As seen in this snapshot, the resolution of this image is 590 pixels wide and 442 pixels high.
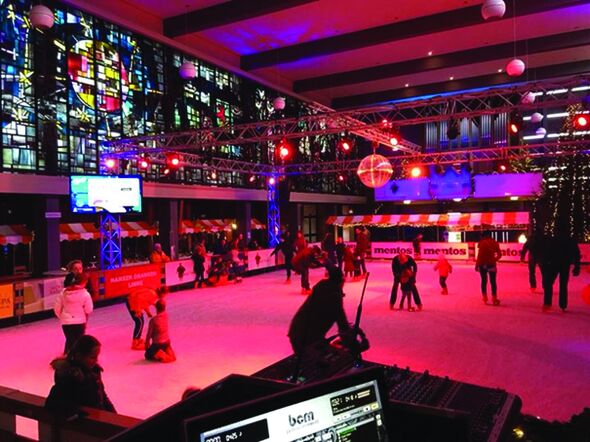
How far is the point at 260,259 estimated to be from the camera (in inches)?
696

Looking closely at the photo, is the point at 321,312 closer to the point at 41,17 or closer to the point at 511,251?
the point at 41,17

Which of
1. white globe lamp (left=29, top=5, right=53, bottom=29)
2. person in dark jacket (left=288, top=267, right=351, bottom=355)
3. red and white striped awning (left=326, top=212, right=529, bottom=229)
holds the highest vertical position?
white globe lamp (left=29, top=5, right=53, bottom=29)

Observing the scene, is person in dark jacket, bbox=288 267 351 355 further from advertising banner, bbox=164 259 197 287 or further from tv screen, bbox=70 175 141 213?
advertising banner, bbox=164 259 197 287

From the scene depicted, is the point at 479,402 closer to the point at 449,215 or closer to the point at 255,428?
the point at 255,428

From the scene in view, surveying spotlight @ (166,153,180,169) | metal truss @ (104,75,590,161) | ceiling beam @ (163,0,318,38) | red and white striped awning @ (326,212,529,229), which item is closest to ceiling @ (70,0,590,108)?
ceiling beam @ (163,0,318,38)

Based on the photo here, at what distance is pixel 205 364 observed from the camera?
6520 mm

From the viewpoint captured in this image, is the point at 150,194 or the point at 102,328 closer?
the point at 102,328

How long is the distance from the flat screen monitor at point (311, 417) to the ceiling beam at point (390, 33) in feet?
46.3

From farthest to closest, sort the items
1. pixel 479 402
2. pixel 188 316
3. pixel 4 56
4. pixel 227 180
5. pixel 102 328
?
pixel 227 180 → pixel 4 56 → pixel 188 316 → pixel 102 328 → pixel 479 402

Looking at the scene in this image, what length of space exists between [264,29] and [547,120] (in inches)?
1162

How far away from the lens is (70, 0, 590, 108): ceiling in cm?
1369

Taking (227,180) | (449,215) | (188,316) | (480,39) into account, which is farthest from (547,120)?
(188,316)

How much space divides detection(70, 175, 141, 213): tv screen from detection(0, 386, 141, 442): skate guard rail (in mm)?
10122

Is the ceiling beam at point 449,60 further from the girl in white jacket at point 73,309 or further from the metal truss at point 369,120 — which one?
the girl in white jacket at point 73,309
